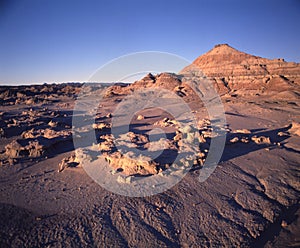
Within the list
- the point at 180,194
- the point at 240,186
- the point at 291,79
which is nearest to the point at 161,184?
the point at 180,194

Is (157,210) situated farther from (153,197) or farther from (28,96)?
(28,96)

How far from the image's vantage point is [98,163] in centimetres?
675

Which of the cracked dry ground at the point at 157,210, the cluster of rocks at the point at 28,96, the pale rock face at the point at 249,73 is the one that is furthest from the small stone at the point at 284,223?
the cluster of rocks at the point at 28,96

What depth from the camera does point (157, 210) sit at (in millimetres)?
4793

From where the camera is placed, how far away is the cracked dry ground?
4.04 metres

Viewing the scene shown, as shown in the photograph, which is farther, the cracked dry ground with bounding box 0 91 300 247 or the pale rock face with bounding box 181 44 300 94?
the pale rock face with bounding box 181 44 300 94

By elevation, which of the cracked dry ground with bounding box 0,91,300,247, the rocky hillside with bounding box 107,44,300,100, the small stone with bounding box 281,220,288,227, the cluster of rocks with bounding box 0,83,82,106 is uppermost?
the rocky hillside with bounding box 107,44,300,100

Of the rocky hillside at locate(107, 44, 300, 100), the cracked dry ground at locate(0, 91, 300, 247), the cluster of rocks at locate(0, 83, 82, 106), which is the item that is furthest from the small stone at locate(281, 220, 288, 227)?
the cluster of rocks at locate(0, 83, 82, 106)

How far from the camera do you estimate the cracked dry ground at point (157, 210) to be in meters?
4.04

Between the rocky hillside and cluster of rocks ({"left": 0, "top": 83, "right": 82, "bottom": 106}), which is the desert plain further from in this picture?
cluster of rocks ({"left": 0, "top": 83, "right": 82, "bottom": 106})

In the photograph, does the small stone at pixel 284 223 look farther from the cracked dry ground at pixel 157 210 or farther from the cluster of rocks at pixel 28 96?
the cluster of rocks at pixel 28 96

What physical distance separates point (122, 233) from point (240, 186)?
3.63 metres

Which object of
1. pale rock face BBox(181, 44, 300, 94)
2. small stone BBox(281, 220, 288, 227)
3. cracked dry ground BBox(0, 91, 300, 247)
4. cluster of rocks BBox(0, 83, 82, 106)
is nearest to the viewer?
cracked dry ground BBox(0, 91, 300, 247)

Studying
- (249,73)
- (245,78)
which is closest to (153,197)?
(245,78)
